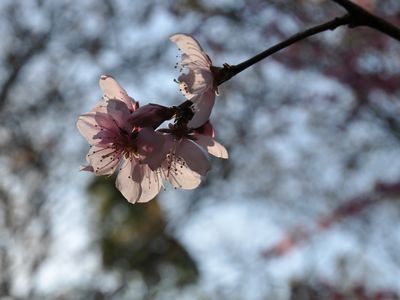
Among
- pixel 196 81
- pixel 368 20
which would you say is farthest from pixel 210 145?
pixel 368 20

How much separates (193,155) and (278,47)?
35 cm

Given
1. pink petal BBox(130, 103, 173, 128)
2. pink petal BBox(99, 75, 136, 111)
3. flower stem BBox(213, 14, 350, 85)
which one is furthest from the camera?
pink petal BBox(99, 75, 136, 111)

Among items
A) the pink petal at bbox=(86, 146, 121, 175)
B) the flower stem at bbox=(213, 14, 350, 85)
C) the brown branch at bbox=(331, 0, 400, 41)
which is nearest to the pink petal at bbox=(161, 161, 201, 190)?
the pink petal at bbox=(86, 146, 121, 175)

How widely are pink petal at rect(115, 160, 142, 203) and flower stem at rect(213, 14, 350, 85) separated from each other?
0.86ft

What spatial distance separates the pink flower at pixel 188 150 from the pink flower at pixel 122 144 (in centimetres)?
4

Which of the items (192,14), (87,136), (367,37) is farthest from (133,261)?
(87,136)

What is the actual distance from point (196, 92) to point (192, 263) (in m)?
9.98

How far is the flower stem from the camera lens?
3.36 feet

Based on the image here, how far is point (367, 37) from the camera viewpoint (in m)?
6.43

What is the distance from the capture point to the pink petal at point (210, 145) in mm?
1265

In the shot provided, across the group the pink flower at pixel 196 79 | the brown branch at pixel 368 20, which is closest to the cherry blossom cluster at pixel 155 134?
the pink flower at pixel 196 79

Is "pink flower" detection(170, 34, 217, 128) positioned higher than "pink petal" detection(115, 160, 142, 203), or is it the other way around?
"pink flower" detection(170, 34, 217, 128)

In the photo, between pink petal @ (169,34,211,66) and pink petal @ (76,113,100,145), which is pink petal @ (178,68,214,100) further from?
pink petal @ (76,113,100,145)

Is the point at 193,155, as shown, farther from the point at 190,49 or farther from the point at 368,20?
the point at 368,20
